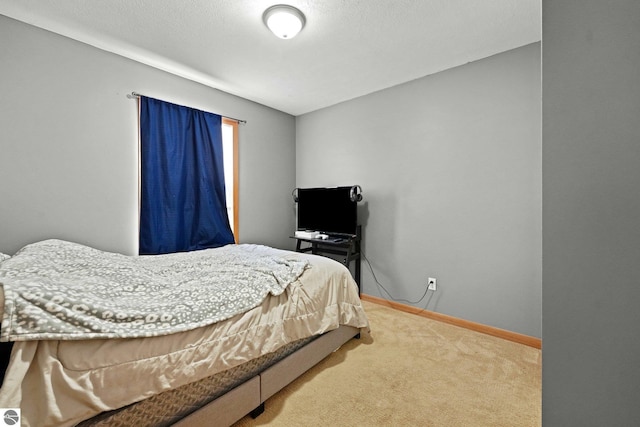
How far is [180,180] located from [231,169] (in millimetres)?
719

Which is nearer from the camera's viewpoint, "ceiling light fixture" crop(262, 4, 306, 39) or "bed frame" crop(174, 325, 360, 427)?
"bed frame" crop(174, 325, 360, 427)

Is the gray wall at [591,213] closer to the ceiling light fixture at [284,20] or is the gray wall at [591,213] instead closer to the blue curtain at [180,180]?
the ceiling light fixture at [284,20]

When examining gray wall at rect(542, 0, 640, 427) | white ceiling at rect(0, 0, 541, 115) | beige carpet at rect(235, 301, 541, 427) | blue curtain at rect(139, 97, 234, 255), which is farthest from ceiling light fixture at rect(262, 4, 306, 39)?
beige carpet at rect(235, 301, 541, 427)

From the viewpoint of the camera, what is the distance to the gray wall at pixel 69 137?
6.62 ft

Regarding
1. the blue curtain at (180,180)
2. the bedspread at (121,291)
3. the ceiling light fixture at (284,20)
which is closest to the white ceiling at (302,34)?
the ceiling light fixture at (284,20)

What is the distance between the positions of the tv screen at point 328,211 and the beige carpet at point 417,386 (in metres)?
1.29

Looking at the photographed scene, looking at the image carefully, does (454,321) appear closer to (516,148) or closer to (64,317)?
(516,148)

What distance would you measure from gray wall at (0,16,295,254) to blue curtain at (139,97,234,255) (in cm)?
12

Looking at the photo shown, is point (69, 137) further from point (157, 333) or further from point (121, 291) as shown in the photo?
point (157, 333)

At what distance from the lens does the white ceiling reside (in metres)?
1.87

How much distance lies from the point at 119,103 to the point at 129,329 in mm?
2364

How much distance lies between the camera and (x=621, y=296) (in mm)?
434

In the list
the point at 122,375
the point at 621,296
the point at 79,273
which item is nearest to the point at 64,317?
the point at 122,375

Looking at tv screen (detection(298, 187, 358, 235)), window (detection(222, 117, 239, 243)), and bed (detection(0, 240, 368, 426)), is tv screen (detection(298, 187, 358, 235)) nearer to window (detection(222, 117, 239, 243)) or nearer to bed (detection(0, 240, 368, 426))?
window (detection(222, 117, 239, 243))
